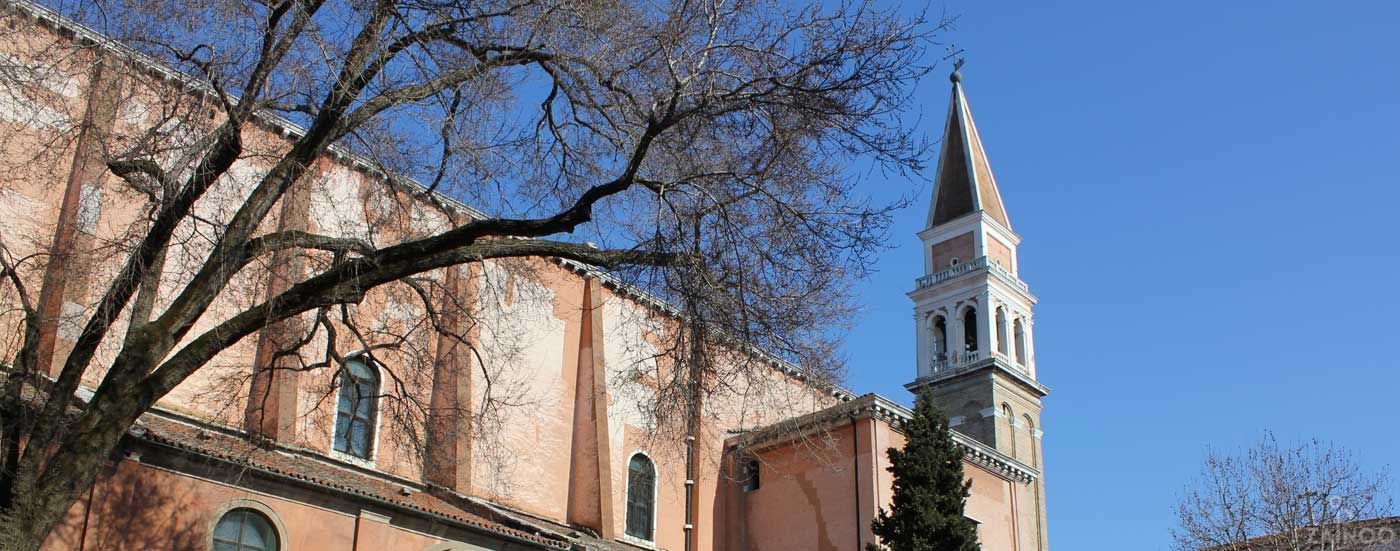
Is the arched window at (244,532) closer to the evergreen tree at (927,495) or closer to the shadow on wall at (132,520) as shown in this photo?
the shadow on wall at (132,520)

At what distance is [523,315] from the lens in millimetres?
24719

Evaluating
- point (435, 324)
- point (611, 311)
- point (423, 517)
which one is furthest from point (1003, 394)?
point (435, 324)

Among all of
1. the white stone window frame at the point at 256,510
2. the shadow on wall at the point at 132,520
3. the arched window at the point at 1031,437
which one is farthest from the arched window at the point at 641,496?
the arched window at the point at 1031,437

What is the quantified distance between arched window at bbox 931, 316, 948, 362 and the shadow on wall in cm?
3104

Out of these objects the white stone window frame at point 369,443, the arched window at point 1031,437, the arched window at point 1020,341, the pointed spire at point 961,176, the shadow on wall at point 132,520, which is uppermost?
the pointed spire at point 961,176

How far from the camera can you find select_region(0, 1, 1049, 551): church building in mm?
12688

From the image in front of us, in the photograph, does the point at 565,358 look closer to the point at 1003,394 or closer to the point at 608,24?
the point at 608,24

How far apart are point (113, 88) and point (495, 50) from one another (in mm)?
3134

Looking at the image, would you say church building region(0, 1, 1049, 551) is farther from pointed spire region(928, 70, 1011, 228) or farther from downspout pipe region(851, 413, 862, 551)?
pointed spire region(928, 70, 1011, 228)

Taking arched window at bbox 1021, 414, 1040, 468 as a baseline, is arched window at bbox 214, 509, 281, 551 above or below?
below

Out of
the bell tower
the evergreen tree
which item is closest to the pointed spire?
the bell tower

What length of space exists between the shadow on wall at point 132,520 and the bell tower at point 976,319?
27.0m

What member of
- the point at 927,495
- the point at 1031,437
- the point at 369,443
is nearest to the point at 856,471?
the point at 927,495

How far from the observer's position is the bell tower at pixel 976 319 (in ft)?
137
